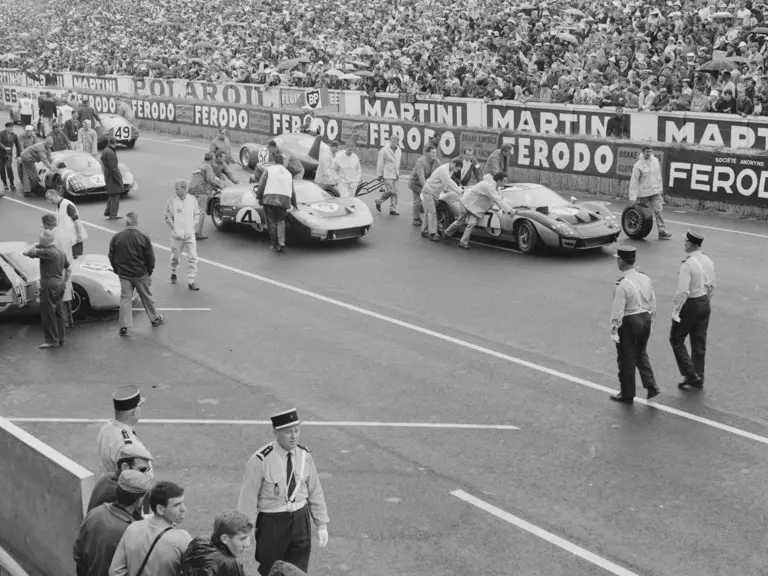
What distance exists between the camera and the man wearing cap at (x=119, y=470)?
6.52 metres

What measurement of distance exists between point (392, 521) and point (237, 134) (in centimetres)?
2969

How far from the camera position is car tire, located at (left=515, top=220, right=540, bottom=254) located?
18094mm

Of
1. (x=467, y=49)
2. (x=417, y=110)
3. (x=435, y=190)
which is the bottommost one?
(x=435, y=190)

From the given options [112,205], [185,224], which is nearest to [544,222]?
[185,224]

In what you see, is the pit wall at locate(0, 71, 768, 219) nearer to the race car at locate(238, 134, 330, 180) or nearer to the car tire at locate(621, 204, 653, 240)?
the race car at locate(238, 134, 330, 180)

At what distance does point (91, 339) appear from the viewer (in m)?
14.1

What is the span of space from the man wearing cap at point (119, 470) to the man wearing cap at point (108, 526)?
1.33 feet

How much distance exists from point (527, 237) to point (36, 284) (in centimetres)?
826

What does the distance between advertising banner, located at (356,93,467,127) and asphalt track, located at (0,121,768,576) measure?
1267cm

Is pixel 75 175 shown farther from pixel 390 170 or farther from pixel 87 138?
pixel 390 170

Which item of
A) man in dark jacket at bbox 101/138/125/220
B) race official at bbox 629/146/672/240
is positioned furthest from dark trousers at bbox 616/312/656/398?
man in dark jacket at bbox 101/138/125/220

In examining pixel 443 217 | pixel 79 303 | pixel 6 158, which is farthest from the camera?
pixel 6 158

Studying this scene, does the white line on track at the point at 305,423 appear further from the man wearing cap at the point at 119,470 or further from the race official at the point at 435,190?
the race official at the point at 435,190

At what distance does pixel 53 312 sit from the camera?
13602 millimetres
